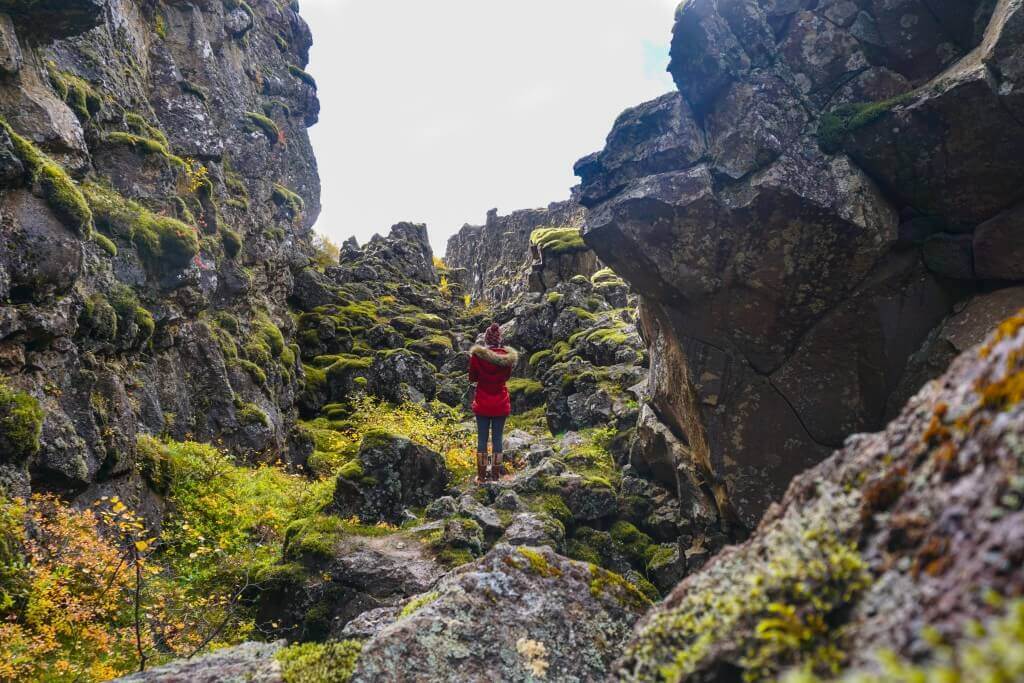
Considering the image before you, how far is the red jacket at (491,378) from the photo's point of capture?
514 inches

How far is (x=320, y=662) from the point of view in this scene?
4699mm

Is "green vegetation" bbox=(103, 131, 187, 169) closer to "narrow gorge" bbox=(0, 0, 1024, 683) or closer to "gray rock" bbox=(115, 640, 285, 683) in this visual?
"narrow gorge" bbox=(0, 0, 1024, 683)

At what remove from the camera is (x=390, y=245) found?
56.6 meters

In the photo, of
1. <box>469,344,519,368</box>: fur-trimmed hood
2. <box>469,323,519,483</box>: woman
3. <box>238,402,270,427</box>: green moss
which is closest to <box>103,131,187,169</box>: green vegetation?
<box>238,402,270,427</box>: green moss

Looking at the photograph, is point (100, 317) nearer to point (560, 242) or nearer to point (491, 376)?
point (491, 376)

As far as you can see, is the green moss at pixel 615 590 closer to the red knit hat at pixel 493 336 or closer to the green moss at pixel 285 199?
the red knit hat at pixel 493 336

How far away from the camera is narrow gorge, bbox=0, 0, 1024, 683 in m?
2.42

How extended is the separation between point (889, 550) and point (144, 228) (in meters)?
19.6

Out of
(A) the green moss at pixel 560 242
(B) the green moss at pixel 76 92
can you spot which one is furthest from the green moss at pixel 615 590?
(A) the green moss at pixel 560 242

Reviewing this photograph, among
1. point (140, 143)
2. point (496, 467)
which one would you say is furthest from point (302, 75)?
point (496, 467)

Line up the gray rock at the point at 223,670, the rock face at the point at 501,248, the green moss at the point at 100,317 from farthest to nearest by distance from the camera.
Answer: the rock face at the point at 501,248
the green moss at the point at 100,317
the gray rock at the point at 223,670

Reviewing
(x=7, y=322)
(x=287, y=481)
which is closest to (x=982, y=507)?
(x=7, y=322)

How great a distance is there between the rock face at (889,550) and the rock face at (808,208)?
8172 millimetres

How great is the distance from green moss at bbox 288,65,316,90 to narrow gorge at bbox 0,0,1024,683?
29162 millimetres
